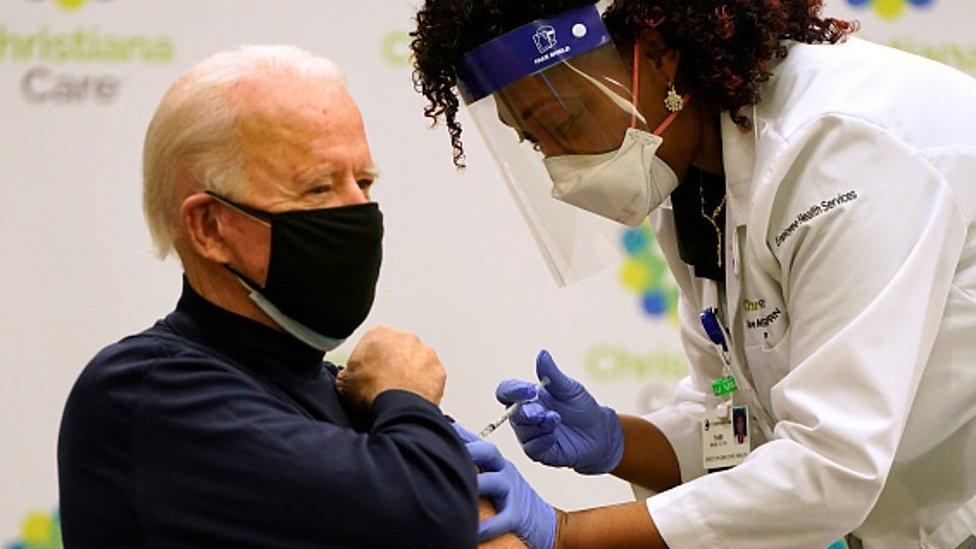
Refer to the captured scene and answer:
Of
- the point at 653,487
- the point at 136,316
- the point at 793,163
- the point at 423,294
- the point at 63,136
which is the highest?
the point at 63,136

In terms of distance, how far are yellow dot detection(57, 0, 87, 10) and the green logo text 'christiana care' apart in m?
0.05

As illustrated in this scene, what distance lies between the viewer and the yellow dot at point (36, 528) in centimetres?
256

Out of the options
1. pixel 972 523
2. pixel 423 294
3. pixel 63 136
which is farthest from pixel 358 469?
pixel 63 136

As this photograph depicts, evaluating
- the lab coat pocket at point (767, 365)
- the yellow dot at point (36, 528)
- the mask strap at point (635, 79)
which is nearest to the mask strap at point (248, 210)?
the mask strap at point (635, 79)

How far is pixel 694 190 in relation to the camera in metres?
1.96

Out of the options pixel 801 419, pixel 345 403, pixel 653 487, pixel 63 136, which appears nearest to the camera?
pixel 345 403

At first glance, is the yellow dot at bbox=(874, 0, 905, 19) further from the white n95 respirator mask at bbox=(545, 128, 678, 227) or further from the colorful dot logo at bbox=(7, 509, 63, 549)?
the colorful dot logo at bbox=(7, 509, 63, 549)

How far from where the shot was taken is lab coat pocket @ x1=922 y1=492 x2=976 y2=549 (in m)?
1.69

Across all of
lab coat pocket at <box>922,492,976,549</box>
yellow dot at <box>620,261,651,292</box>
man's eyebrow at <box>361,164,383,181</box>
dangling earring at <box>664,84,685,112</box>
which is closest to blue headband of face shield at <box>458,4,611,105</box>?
dangling earring at <box>664,84,685,112</box>

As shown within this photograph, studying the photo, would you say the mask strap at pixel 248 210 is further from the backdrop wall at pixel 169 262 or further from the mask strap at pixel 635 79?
the backdrop wall at pixel 169 262

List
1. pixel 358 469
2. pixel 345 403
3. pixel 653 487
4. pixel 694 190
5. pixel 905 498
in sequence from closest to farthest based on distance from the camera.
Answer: pixel 358 469
pixel 345 403
pixel 905 498
pixel 694 190
pixel 653 487

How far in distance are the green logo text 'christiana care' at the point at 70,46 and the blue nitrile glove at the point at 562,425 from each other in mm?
1132

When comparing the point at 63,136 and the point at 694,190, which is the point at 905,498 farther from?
the point at 63,136

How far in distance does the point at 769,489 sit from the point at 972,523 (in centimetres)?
29
